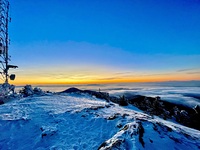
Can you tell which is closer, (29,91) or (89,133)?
(89,133)

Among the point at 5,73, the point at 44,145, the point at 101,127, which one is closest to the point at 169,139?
the point at 101,127

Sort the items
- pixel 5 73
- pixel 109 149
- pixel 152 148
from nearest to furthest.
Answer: pixel 109 149
pixel 152 148
pixel 5 73

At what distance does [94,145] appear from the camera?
759 centimetres

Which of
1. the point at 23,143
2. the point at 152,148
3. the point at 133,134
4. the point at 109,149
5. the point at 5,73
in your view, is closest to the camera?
the point at 109,149

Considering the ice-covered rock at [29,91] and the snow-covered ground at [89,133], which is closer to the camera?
the snow-covered ground at [89,133]

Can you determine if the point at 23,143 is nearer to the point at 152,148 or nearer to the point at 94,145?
the point at 94,145

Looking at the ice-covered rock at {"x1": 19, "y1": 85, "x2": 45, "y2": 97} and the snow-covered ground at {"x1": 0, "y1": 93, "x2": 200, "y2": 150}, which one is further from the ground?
the ice-covered rock at {"x1": 19, "y1": 85, "x2": 45, "y2": 97}

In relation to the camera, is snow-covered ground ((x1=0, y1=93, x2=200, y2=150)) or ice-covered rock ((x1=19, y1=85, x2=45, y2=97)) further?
ice-covered rock ((x1=19, y1=85, x2=45, y2=97))

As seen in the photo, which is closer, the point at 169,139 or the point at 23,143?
the point at 169,139

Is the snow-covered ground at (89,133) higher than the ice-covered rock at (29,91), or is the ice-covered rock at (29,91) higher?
the ice-covered rock at (29,91)

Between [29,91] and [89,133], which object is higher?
[29,91]

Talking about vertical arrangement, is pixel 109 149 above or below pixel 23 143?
above

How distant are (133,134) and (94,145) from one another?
6.76ft

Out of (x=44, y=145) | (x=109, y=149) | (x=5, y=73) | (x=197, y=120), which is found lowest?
(x=197, y=120)
